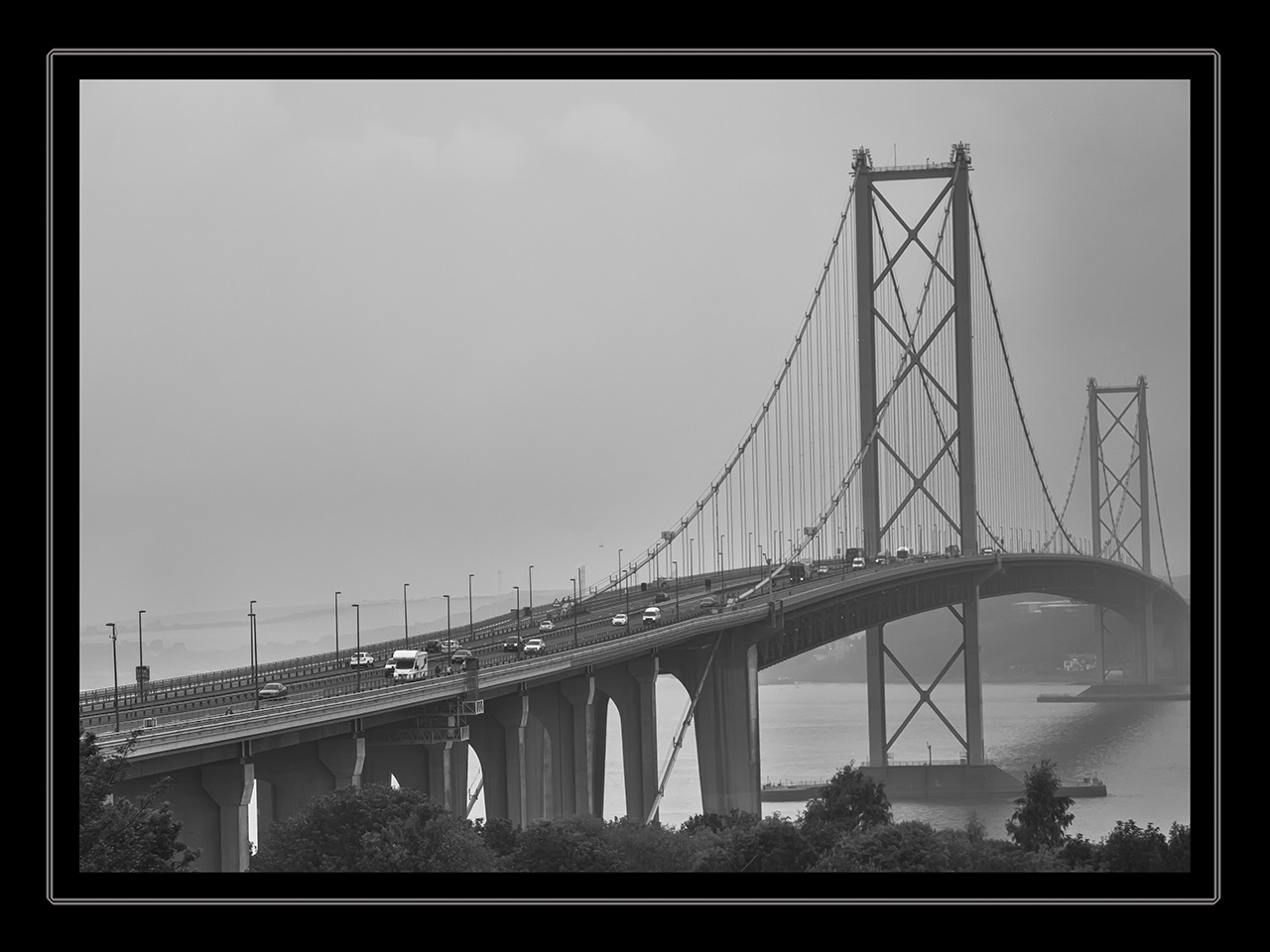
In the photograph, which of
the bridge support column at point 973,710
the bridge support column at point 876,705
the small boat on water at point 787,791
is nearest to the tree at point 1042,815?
the small boat on water at point 787,791

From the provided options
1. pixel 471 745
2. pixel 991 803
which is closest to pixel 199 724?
pixel 471 745

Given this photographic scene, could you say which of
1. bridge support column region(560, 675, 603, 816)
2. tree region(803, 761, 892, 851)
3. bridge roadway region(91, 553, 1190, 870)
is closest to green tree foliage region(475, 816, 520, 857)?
bridge roadway region(91, 553, 1190, 870)

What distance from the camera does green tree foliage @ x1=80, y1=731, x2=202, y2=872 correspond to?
1537 cm

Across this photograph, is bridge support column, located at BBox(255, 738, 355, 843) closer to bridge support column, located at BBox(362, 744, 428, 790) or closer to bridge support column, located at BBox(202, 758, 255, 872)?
bridge support column, located at BBox(362, 744, 428, 790)

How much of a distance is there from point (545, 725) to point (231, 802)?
35.8 feet

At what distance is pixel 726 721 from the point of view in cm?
3803

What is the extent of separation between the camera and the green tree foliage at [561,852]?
1825cm

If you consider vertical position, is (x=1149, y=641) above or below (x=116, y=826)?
below

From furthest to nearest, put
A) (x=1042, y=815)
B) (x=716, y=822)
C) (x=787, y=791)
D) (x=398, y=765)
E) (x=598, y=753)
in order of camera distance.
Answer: (x=787, y=791), (x=598, y=753), (x=1042, y=815), (x=716, y=822), (x=398, y=765)

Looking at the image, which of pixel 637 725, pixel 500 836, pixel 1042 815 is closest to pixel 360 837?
pixel 500 836

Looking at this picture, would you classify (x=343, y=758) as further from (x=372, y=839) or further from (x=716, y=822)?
(x=716, y=822)

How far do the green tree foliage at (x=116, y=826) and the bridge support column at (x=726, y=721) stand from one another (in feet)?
69.0

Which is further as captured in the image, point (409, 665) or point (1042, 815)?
point (409, 665)
